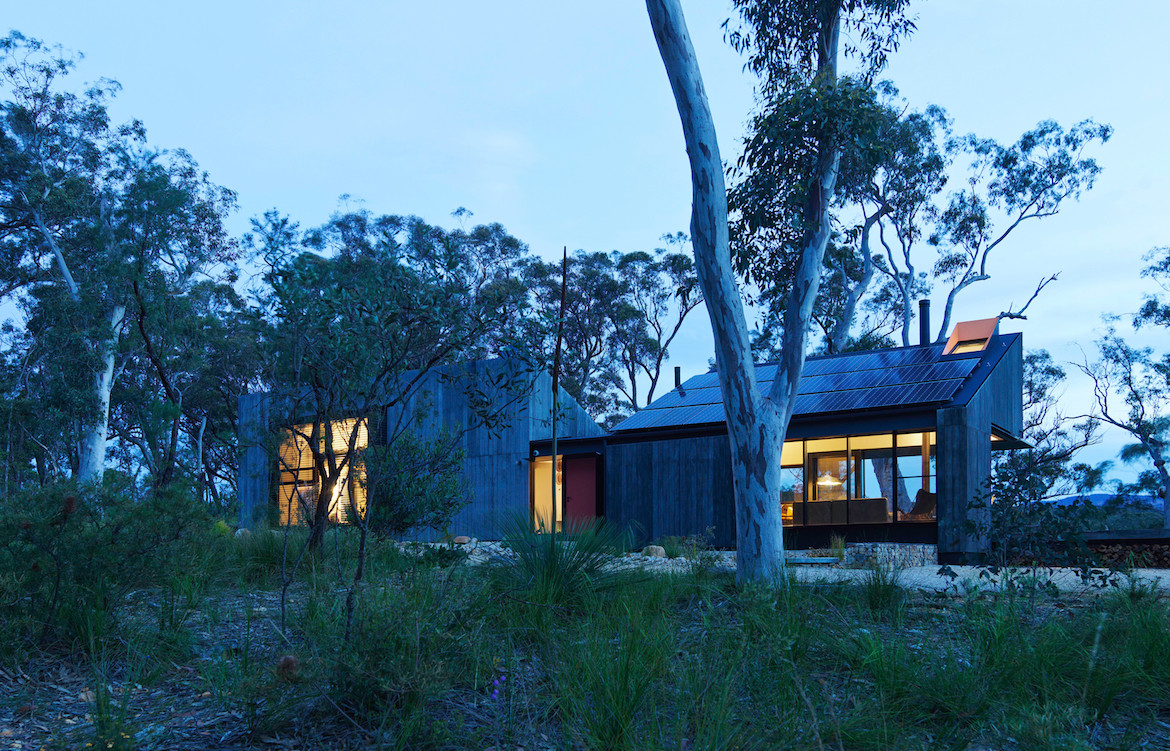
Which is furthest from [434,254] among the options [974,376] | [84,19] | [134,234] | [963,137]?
[963,137]

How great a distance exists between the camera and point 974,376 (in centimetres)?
1405

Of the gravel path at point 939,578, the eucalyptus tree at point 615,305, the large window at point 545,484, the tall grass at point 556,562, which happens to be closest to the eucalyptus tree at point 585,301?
the eucalyptus tree at point 615,305

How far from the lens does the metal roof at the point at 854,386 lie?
1367 cm

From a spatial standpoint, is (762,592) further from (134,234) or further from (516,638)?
(134,234)

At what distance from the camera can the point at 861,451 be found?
14.4m

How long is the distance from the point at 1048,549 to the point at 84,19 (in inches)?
896

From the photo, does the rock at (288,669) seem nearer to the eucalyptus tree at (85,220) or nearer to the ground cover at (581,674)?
the ground cover at (581,674)

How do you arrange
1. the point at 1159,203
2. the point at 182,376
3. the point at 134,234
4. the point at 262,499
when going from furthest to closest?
1. the point at 182,376
2. the point at 1159,203
3. the point at 262,499
4. the point at 134,234

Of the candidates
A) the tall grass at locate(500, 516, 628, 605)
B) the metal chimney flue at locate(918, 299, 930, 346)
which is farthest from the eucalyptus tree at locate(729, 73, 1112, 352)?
the tall grass at locate(500, 516, 628, 605)

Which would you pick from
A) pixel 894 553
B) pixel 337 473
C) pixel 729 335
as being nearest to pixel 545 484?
pixel 894 553

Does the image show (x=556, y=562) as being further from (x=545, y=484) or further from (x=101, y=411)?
(x=101, y=411)

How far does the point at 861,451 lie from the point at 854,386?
128 centimetres

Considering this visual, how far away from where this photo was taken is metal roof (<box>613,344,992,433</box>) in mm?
13672

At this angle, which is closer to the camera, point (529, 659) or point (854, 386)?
point (529, 659)
